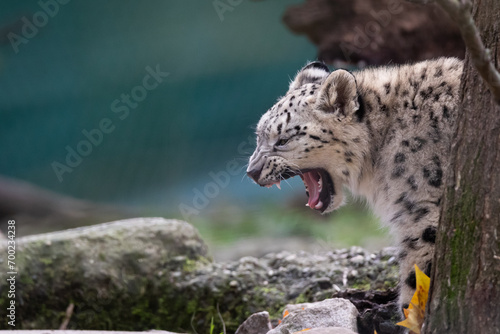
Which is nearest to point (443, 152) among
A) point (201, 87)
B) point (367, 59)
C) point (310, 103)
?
point (310, 103)

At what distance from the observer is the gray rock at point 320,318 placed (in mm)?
2932

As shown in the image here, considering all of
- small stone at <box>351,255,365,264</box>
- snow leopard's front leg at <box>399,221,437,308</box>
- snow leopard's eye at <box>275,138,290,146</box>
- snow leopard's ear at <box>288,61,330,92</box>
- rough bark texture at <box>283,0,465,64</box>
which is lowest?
snow leopard's front leg at <box>399,221,437,308</box>

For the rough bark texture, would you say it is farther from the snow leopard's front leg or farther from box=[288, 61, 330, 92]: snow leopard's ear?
the snow leopard's front leg

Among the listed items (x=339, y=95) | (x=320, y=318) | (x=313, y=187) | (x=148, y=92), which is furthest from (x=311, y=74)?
(x=148, y=92)

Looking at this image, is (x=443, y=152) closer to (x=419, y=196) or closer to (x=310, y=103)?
(x=419, y=196)

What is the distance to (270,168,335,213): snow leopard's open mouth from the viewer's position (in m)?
3.40

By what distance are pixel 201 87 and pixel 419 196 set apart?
5532 millimetres

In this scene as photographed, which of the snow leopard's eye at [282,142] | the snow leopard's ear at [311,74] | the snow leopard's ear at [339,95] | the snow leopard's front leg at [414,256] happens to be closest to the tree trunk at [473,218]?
the snow leopard's front leg at [414,256]

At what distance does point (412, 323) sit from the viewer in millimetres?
2416

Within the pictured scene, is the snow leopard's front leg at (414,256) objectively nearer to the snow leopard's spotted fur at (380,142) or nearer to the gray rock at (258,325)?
the snow leopard's spotted fur at (380,142)

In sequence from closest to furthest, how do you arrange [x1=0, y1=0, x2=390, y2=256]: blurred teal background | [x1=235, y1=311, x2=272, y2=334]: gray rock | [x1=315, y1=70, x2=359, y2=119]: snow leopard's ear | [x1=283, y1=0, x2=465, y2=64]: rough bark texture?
[x1=315, y1=70, x2=359, y2=119]: snow leopard's ear → [x1=235, y1=311, x2=272, y2=334]: gray rock → [x1=283, y1=0, x2=465, y2=64]: rough bark texture → [x1=0, y1=0, x2=390, y2=256]: blurred teal background

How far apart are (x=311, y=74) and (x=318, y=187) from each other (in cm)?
69

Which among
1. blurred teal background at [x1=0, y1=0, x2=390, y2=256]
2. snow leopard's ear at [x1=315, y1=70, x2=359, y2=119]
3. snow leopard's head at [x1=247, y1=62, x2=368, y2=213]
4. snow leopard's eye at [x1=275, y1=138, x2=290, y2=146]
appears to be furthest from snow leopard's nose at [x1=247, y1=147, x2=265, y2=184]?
blurred teal background at [x1=0, y1=0, x2=390, y2=256]

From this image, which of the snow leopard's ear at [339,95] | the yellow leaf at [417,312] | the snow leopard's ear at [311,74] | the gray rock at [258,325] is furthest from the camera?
the snow leopard's ear at [311,74]
